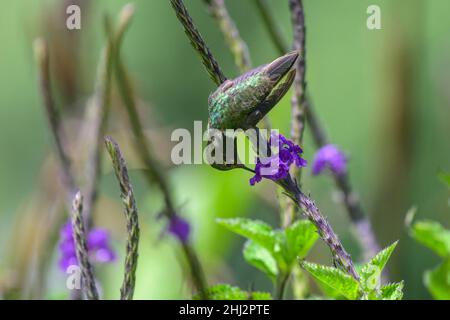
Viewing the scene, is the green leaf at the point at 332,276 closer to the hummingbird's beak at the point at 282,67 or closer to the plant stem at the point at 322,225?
the plant stem at the point at 322,225

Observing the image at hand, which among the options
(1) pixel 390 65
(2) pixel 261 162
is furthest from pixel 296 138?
(1) pixel 390 65

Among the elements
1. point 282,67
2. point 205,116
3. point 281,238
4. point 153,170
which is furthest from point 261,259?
point 205,116

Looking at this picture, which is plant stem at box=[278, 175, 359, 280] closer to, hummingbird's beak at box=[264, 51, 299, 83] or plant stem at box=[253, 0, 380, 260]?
hummingbird's beak at box=[264, 51, 299, 83]

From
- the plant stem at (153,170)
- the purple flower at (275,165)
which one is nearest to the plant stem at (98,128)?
the plant stem at (153,170)

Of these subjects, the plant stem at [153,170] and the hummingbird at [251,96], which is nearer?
the hummingbird at [251,96]

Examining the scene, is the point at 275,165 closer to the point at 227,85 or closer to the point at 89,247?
the point at 227,85

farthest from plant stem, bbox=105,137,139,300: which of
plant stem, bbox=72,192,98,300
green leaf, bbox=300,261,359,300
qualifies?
green leaf, bbox=300,261,359,300

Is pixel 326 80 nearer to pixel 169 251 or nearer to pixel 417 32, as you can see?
pixel 417 32
